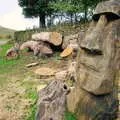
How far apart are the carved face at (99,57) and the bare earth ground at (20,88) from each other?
2118mm

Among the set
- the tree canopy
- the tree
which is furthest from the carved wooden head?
the tree

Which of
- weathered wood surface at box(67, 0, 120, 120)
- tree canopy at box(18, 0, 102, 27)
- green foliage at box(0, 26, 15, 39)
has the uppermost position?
tree canopy at box(18, 0, 102, 27)

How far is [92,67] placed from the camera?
26.1 feet

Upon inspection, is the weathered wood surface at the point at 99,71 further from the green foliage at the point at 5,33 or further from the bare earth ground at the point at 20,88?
the green foliage at the point at 5,33

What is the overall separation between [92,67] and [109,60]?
0.47 meters

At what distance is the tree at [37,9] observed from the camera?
2595 centimetres

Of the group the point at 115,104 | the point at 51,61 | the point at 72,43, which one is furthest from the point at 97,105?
the point at 72,43

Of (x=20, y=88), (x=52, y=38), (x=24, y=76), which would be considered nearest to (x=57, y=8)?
(x=52, y=38)

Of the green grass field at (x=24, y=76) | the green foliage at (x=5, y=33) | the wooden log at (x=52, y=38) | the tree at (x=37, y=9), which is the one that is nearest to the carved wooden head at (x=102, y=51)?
the green grass field at (x=24, y=76)

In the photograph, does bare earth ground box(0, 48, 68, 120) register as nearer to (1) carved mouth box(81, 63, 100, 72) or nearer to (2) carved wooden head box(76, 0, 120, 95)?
(1) carved mouth box(81, 63, 100, 72)

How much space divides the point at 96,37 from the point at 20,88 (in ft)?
14.3

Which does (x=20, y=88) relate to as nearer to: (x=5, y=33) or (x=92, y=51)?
(x=92, y=51)

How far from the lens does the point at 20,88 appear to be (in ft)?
38.1

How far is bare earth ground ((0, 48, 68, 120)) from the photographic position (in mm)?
9800
